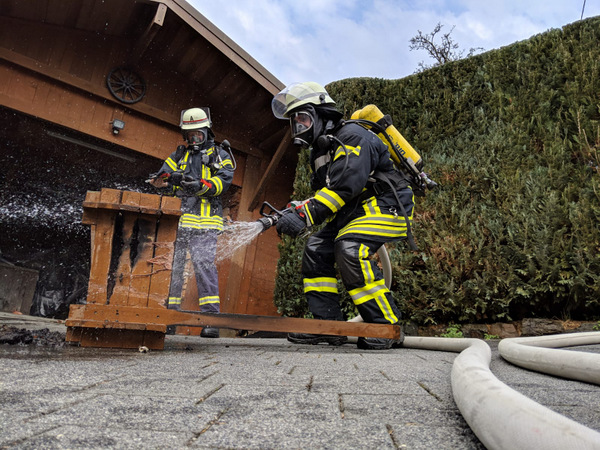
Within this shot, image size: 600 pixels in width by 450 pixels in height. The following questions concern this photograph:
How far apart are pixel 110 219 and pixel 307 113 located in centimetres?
166

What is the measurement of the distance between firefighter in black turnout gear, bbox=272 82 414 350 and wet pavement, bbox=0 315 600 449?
1252mm

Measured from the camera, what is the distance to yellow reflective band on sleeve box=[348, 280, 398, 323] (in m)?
3.45

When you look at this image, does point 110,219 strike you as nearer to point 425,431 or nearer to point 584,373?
point 425,431

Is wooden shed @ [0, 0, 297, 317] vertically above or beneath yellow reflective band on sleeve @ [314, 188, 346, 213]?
above

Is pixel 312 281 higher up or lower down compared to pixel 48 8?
lower down

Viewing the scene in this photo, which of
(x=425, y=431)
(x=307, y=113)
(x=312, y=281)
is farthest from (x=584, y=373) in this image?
(x=307, y=113)

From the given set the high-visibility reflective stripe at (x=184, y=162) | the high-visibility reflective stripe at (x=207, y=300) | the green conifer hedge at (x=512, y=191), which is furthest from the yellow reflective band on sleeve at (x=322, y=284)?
the high-visibility reflective stripe at (x=184, y=162)

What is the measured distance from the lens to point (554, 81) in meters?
4.81

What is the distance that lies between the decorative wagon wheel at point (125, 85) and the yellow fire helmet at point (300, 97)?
3.68 meters

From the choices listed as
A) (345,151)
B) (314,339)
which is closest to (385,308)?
(314,339)

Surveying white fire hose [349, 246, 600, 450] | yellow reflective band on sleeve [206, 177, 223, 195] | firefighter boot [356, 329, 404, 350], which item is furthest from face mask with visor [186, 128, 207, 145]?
white fire hose [349, 246, 600, 450]

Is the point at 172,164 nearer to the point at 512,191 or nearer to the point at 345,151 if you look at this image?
the point at 345,151

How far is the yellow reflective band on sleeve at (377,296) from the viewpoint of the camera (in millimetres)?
3450

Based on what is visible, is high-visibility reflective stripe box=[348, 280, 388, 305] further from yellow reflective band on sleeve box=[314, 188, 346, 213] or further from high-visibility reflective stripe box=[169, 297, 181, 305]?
high-visibility reflective stripe box=[169, 297, 181, 305]
